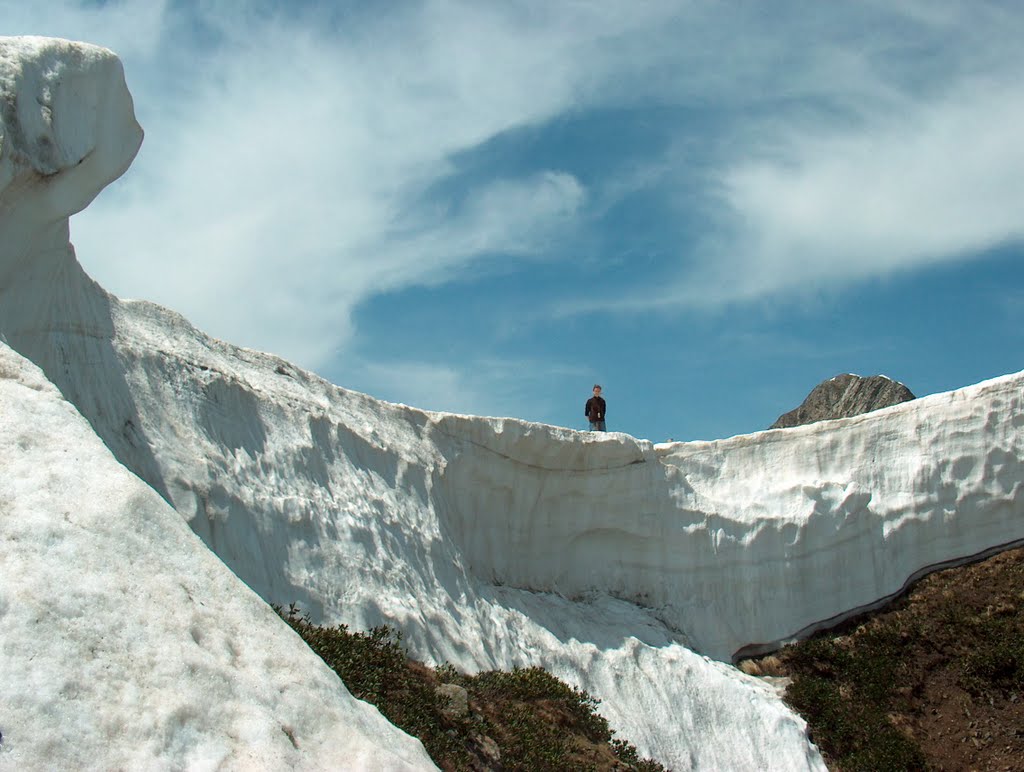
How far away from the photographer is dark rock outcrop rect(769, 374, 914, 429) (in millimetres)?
24875

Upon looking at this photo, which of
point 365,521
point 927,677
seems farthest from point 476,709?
point 927,677

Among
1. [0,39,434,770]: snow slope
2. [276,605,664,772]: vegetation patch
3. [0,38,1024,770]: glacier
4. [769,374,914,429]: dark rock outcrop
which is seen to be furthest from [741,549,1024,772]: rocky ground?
[0,39,434,770]: snow slope

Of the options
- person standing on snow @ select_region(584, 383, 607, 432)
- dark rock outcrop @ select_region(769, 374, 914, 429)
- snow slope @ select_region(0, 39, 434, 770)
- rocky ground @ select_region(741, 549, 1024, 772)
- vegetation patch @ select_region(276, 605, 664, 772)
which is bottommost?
snow slope @ select_region(0, 39, 434, 770)

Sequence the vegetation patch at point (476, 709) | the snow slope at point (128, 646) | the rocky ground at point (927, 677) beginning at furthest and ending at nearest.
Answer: the rocky ground at point (927, 677), the vegetation patch at point (476, 709), the snow slope at point (128, 646)

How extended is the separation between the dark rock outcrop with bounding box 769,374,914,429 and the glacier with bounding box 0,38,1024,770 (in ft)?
20.3

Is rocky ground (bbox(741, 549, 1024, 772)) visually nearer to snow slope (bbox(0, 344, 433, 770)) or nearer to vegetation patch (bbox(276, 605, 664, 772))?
vegetation patch (bbox(276, 605, 664, 772))

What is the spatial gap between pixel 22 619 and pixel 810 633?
47.0 ft

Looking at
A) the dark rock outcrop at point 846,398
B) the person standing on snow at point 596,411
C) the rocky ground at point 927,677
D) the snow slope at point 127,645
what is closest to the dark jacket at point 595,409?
the person standing on snow at point 596,411

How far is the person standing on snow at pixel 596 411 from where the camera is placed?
62.4 ft

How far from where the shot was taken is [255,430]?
13.2 m

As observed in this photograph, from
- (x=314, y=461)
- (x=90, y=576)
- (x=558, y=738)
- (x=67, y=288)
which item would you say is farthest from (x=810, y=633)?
(x=90, y=576)

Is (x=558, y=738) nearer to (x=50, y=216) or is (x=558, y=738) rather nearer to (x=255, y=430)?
(x=255, y=430)

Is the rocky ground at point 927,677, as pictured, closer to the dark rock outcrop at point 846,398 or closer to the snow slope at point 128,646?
the dark rock outcrop at point 846,398

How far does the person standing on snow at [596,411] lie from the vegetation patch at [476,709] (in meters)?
5.61
